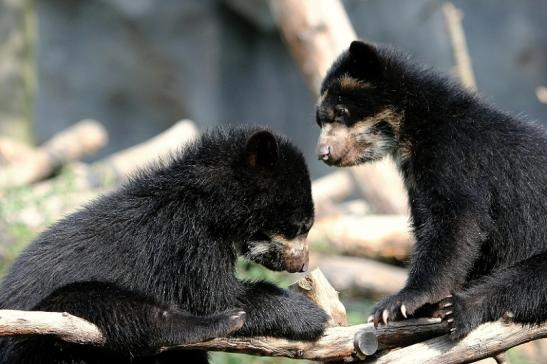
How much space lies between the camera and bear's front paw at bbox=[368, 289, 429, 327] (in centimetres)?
469

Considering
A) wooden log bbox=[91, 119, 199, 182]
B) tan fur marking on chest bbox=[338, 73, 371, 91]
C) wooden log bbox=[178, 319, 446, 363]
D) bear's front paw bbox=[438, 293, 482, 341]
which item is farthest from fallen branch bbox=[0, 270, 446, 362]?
wooden log bbox=[91, 119, 199, 182]

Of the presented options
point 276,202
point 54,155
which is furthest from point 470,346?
point 54,155

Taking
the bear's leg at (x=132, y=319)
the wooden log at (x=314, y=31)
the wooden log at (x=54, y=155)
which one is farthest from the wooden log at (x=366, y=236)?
the bear's leg at (x=132, y=319)

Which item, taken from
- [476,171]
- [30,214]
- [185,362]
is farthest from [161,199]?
[30,214]

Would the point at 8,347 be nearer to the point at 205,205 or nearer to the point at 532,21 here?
the point at 205,205

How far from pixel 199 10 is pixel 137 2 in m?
1.43

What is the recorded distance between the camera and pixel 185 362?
194 inches

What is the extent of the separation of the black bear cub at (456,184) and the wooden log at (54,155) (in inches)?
267

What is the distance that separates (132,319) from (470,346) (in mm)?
1876

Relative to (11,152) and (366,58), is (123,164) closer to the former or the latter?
(11,152)

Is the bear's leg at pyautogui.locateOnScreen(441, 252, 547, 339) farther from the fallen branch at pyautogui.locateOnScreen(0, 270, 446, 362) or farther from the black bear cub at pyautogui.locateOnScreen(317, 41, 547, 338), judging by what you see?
the fallen branch at pyautogui.locateOnScreen(0, 270, 446, 362)

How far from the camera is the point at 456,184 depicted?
4.98m

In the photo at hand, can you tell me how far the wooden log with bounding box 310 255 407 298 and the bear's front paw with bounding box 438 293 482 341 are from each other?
4697 mm

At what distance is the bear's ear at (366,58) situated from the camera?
5543 millimetres
